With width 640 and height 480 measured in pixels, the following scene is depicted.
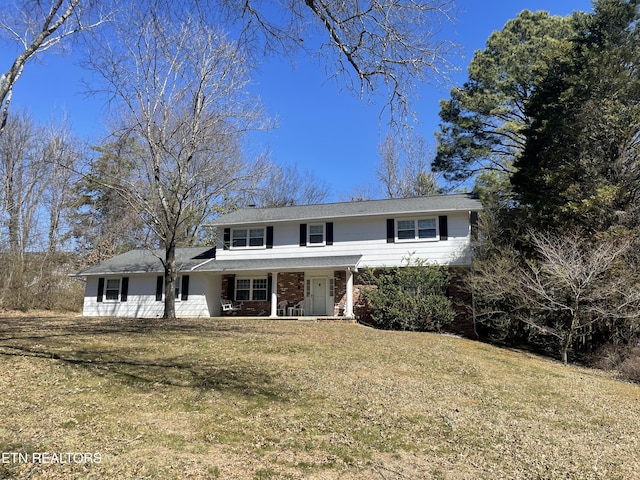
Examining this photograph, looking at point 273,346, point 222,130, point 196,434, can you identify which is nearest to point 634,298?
point 273,346

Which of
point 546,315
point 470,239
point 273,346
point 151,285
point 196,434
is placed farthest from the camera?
point 151,285

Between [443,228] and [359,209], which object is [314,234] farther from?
[443,228]

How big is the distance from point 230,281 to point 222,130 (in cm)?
793

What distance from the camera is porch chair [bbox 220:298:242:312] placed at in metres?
20.4

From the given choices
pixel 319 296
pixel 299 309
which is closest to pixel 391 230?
pixel 319 296

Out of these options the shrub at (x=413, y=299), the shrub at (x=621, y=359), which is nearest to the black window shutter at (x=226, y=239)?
the shrub at (x=413, y=299)

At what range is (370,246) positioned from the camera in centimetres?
1916

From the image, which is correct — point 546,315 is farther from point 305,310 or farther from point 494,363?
point 305,310

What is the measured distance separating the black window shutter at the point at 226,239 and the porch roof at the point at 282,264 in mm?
985

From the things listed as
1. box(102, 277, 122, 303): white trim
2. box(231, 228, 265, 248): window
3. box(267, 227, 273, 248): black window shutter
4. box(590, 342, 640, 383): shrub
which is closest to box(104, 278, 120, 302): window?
box(102, 277, 122, 303): white trim

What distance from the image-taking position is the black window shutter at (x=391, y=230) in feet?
61.9

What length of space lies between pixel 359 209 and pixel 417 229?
2.98 m

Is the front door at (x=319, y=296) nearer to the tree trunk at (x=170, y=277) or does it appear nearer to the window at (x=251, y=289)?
the window at (x=251, y=289)

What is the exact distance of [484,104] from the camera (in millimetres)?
22766
